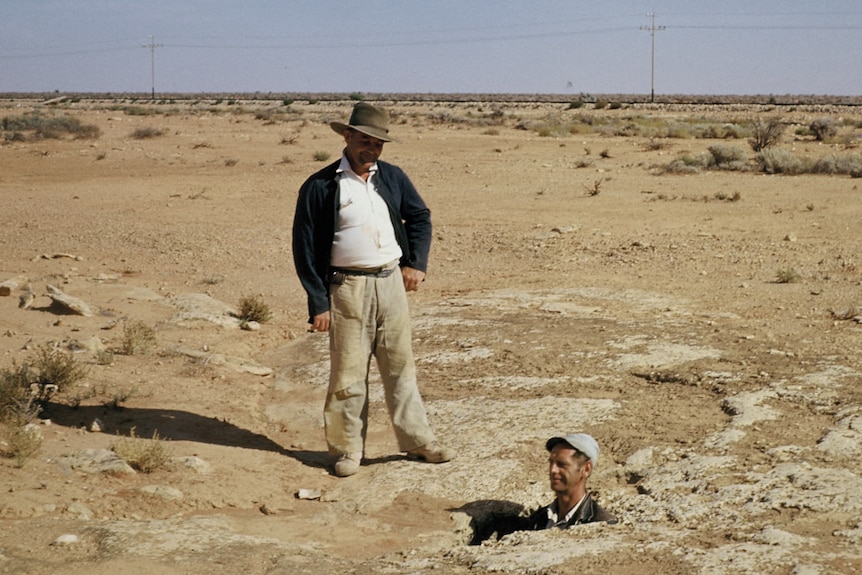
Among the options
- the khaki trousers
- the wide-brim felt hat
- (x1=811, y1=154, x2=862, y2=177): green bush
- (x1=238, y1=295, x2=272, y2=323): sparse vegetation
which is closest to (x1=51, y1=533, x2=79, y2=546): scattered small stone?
the khaki trousers

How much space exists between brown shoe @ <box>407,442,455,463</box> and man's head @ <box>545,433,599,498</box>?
0.88 meters

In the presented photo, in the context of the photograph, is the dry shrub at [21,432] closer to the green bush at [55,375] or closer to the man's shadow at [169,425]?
the man's shadow at [169,425]

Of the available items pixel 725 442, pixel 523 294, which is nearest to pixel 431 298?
pixel 523 294

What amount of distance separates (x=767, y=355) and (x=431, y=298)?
3901mm

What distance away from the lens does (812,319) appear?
8367mm

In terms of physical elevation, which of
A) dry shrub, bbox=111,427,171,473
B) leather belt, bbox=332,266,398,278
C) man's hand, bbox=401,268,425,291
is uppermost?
leather belt, bbox=332,266,398,278

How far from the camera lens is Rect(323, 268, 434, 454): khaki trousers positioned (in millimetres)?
5352

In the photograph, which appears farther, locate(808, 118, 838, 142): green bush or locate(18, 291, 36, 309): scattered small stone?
locate(808, 118, 838, 142): green bush

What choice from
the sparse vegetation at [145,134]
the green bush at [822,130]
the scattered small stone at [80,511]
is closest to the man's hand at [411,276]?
the scattered small stone at [80,511]

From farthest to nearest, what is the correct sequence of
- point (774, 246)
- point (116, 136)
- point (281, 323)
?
1. point (116, 136)
2. point (774, 246)
3. point (281, 323)

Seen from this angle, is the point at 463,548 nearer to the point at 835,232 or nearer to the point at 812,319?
the point at 812,319

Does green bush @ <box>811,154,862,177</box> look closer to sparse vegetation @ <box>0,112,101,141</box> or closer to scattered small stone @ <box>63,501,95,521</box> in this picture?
scattered small stone @ <box>63,501,95,521</box>

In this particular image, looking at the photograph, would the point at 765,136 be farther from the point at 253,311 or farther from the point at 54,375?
the point at 54,375

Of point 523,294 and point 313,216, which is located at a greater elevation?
point 313,216
